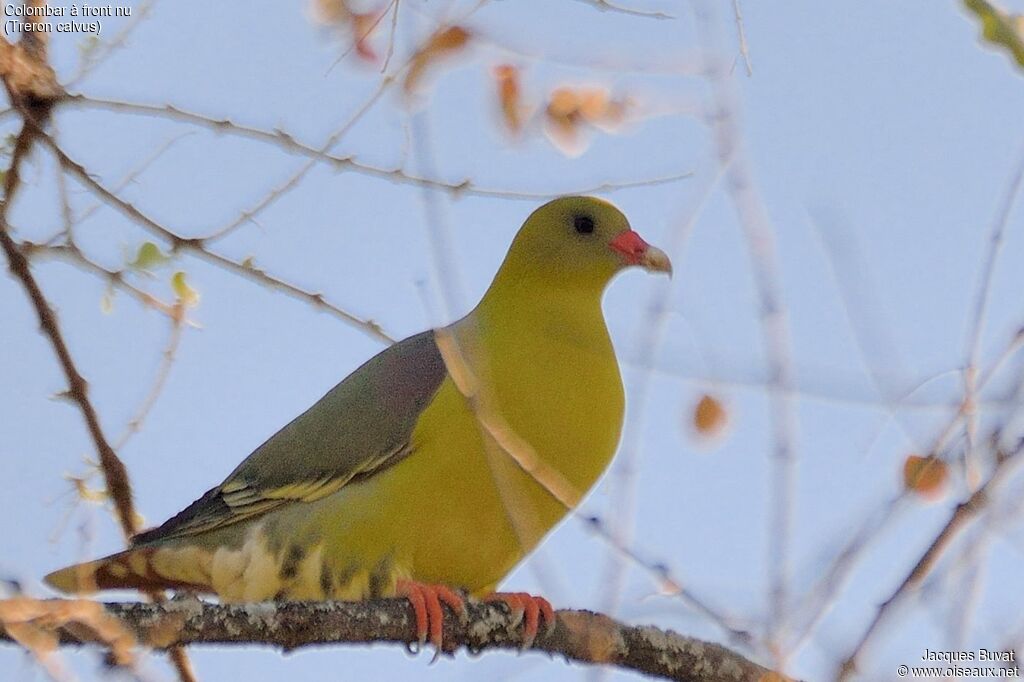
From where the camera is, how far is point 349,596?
11.6ft

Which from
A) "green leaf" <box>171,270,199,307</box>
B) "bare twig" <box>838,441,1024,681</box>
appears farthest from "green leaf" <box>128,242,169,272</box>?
"bare twig" <box>838,441,1024,681</box>

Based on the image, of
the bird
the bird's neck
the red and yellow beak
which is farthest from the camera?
the red and yellow beak

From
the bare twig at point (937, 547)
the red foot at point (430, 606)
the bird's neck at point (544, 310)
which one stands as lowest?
the bare twig at point (937, 547)

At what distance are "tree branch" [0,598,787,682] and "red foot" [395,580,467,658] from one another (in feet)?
0.07

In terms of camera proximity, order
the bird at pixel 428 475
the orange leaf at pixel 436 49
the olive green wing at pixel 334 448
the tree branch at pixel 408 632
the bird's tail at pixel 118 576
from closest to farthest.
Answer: the orange leaf at pixel 436 49 → the tree branch at pixel 408 632 → the bird at pixel 428 475 → the bird's tail at pixel 118 576 → the olive green wing at pixel 334 448

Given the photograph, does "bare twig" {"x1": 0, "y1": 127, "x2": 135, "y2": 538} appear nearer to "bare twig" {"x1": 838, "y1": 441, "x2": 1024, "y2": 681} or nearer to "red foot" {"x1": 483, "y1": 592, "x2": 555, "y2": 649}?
"red foot" {"x1": 483, "y1": 592, "x2": 555, "y2": 649}

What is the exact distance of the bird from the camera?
353 centimetres

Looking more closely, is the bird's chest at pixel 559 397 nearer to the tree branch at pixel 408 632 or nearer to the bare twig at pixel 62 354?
the tree branch at pixel 408 632

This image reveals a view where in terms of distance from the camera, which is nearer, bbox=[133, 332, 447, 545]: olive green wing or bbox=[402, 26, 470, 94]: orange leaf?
bbox=[402, 26, 470, 94]: orange leaf

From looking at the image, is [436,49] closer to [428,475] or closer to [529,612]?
[428,475]

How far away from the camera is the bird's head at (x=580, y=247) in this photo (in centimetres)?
418

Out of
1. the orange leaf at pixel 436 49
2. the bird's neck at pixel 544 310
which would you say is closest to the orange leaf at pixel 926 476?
the orange leaf at pixel 436 49

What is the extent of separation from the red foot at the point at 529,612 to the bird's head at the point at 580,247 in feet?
3.71

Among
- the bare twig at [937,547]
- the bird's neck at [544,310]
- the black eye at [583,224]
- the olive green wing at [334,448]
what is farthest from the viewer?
the black eye at [583,224]
